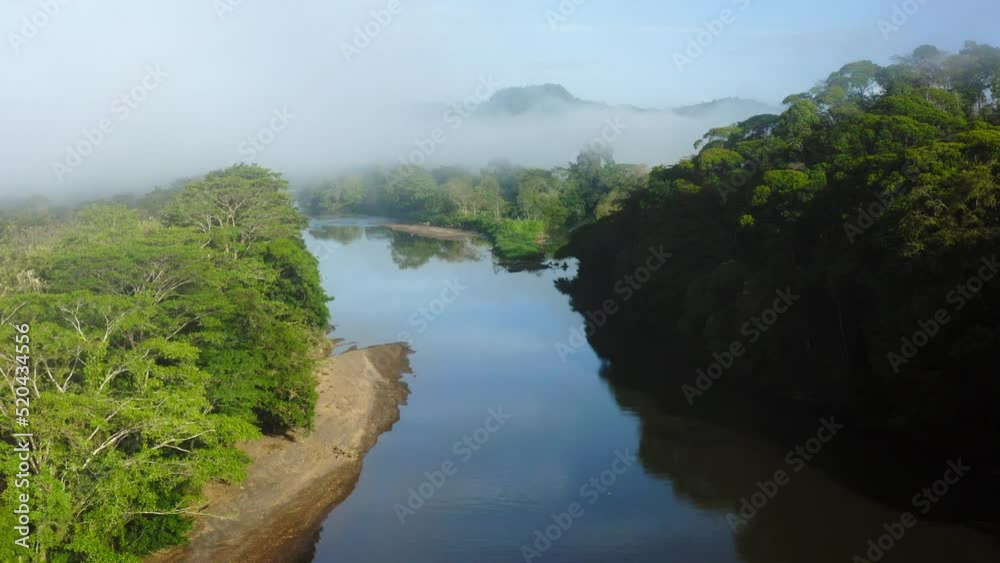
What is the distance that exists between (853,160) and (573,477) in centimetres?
1351

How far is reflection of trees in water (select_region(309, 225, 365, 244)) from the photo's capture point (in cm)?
8025

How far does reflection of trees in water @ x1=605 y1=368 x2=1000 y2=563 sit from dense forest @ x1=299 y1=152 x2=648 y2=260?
131ft

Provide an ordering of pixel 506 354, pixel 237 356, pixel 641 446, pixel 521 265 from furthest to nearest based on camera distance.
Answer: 1. pixel 521 265
2. pixel 506 354
3. pixel 641 446
4. pixel 237 356

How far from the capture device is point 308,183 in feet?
411

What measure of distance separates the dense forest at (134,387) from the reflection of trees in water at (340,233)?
52.6 meters

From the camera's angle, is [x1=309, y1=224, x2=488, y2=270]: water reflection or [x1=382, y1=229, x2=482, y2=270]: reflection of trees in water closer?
[x1=382, y1=229, x2=482, y2=270]: reflection of trees in water

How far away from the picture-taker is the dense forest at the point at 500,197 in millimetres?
75250

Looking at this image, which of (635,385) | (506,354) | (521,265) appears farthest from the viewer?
(521,265)

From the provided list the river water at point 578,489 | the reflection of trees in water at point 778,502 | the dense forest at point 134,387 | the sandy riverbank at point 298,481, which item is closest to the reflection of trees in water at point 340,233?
the river water at point 578,489

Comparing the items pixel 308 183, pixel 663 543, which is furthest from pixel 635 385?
pixel 308 183

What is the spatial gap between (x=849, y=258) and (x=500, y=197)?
241 feet

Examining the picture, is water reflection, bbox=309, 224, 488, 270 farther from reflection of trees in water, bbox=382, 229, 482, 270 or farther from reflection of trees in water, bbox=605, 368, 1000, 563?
reflection of trees in water, bbox=605, 368, 1000, 563

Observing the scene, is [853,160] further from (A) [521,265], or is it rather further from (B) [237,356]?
(A) [521,265]

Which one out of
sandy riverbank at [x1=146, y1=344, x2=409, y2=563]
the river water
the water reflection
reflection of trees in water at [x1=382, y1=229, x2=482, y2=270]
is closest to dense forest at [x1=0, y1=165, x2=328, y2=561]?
sandy riverbank at [x1=146, y1=344, x2=409, y2=563]
